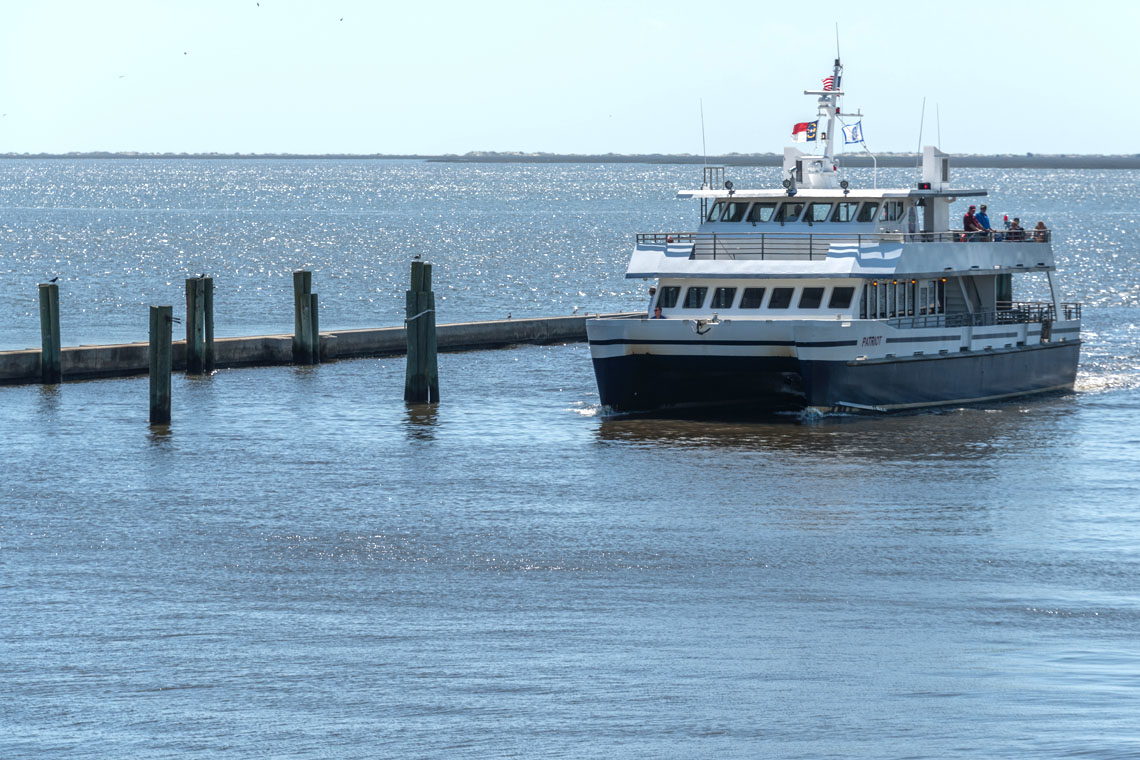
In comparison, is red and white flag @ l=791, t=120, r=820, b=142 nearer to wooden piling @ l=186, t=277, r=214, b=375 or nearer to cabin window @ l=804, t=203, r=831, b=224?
cabin window @ l=804, t=203, r=831, b=224

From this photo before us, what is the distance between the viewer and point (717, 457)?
103ft

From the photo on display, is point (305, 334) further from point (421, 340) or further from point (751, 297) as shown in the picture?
point (751, 297)

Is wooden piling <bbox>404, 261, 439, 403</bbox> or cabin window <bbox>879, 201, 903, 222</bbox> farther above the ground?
cabin window <bbox>879, 201, 903, 222</bbox>

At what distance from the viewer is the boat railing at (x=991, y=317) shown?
3584cm

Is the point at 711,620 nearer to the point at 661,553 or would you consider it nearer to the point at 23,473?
the point at 661,553

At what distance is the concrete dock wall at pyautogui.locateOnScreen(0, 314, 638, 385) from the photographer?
128 feet

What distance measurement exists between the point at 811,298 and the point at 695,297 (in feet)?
7.45

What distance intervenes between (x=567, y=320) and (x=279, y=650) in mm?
35184

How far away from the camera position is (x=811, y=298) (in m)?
34.9

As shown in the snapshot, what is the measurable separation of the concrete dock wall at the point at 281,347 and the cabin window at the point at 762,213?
3598mm

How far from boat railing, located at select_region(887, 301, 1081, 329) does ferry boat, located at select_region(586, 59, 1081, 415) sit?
6 cm

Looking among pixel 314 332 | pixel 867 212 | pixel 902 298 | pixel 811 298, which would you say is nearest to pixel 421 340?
pixel 314 332

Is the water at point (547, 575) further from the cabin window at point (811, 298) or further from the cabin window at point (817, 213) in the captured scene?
the cabin window at point (817, 213)

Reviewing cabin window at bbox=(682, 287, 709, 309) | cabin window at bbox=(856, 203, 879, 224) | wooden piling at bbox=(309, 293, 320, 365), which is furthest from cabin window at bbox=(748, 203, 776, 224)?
wooden piling at bbox=(309, 293, 320, 365)
